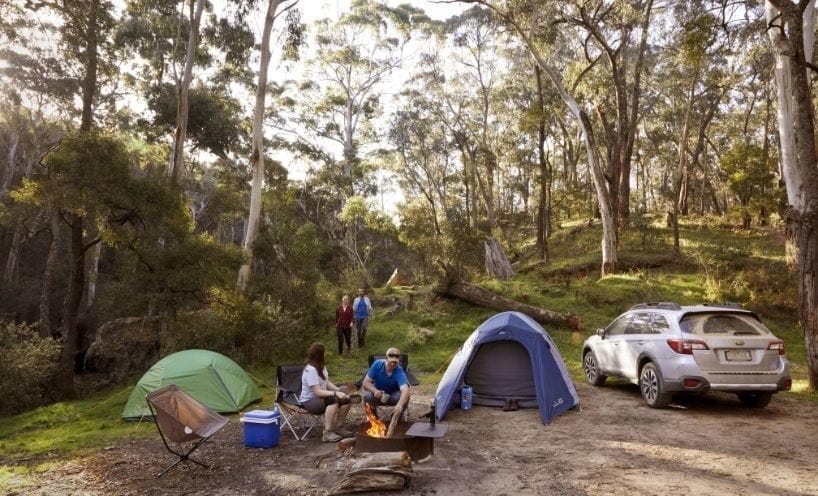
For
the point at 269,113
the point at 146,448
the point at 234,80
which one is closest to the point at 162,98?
the point at 234,80

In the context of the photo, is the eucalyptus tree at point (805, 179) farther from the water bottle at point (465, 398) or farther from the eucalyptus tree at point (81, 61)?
the eucalyptus tree at point (81, 61)

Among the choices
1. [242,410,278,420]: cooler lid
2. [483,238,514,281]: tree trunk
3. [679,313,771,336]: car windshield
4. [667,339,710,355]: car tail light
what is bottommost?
[242,410,278,420]: cooler lid

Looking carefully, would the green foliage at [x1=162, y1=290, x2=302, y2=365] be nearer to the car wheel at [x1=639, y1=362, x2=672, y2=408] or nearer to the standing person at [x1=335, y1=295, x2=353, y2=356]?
the standing person at [x1=335, y1=295, x2=353, y2=356]

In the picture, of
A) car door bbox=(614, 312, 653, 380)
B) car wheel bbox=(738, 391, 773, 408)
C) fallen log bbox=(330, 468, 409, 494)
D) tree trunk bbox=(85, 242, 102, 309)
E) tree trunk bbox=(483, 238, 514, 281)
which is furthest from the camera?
tree trunk bbox=(85, 242, 102, 309)

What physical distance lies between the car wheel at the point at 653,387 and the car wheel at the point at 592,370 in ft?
4.73

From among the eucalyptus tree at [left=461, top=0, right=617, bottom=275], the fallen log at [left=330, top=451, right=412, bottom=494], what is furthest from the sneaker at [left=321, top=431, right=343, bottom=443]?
the eucalyptus tree at [left=461, top=0, right=617, bottom=275]

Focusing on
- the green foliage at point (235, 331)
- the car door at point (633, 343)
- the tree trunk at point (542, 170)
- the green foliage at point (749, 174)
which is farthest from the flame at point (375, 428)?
the green foliage at point (749, 174)

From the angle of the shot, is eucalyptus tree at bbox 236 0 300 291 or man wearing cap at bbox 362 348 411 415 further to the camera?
eucalyptus tree at bbox 236 0 300 291

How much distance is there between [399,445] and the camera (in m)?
5.57

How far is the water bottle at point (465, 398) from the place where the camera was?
8.24 m

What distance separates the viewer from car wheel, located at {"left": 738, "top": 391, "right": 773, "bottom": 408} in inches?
300

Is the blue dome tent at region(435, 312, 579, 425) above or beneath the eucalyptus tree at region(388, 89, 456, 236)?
beneath

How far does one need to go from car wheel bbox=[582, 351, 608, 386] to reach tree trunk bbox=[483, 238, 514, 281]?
10535mm

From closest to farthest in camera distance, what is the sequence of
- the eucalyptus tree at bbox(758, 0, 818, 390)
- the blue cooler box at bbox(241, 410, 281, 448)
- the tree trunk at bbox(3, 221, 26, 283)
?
the blue cooler box at bbox(241, 410, 281, 448) < the eucalyptus tree at bbox(758, 0, 818, 390) < the tree trunk at bbox(3, 221, 26, 283)
